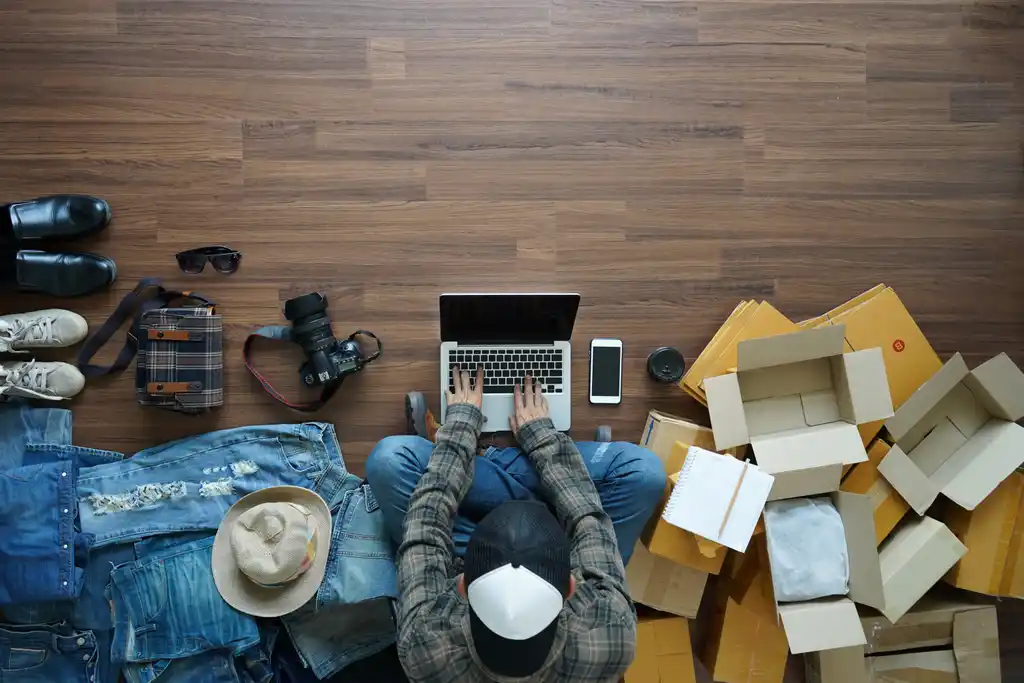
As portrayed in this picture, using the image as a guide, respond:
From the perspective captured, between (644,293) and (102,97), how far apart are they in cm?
157

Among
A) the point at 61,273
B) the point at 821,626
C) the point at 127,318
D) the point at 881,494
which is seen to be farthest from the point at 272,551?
the point at 881,494

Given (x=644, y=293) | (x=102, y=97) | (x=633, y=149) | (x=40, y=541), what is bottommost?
(x=40, y=541)

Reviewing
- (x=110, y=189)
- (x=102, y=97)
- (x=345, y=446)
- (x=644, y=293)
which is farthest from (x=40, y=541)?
(x=644, y=293)

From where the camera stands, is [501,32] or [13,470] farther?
[501,32]

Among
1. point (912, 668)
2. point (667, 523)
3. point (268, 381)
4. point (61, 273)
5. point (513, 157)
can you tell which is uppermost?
point (513, 157)

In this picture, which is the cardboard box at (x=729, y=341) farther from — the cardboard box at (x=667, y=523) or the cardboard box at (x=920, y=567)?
the cardboard box at (x=920, y=567)

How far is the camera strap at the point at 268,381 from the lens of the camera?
1.83m

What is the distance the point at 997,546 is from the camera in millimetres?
1750

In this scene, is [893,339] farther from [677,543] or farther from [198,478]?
[198,478]

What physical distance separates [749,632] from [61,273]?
80.8 inches

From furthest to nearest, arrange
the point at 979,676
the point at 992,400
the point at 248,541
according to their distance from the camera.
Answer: the point at 979,676
the point at 992,400
the point at 248,541

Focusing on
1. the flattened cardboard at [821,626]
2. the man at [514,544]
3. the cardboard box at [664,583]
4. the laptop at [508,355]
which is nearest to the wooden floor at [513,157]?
the laptop at [508,355]

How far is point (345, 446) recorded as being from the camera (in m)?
1.89

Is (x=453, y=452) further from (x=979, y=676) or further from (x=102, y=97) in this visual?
(x=979, y=676)
